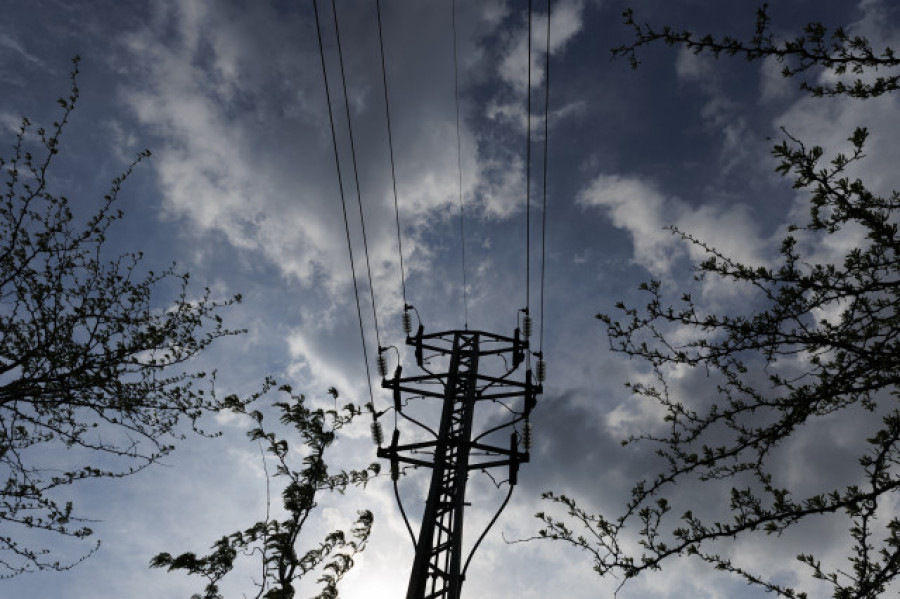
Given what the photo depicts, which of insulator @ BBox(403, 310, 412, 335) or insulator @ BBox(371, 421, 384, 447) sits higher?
insulator @ BBox(403, 310, 412, 335)

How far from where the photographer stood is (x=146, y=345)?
310 inches

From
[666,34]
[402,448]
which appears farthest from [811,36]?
[402,448]

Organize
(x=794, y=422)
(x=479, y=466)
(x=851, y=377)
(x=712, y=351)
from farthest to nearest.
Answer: (x=479, y=466) → (x=712, y=351) → (x=794, y=422) → (x=851, y=377)

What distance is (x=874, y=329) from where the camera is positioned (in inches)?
140

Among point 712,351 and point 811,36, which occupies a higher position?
point 811,36

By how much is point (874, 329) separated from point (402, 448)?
5.97m

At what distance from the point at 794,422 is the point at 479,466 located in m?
4.42

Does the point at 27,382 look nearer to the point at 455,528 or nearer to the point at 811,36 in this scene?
the point at 455,528

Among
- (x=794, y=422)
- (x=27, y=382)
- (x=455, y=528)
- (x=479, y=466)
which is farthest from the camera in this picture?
(x=479, y=466)

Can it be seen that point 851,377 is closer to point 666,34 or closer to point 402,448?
point 666,34

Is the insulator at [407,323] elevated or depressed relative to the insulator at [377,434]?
elevated

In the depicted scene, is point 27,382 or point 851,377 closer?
point 851,377

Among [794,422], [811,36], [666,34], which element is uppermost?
[666,34]

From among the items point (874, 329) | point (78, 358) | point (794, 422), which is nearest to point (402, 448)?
point (78, 358)
